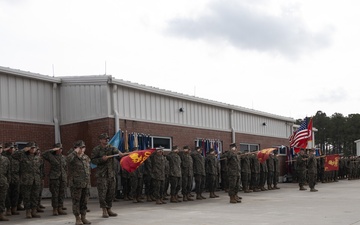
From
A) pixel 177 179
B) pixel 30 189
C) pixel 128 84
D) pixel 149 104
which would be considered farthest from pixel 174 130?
pixel 30 189

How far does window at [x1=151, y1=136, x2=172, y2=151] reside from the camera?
736 inches

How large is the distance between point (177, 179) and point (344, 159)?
57.7 ft

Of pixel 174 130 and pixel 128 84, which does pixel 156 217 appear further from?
pixel 174 130

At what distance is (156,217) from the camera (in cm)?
1059

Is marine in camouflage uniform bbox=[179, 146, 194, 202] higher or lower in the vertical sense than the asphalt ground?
higher

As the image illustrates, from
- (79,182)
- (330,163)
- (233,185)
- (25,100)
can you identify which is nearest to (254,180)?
(233,185)

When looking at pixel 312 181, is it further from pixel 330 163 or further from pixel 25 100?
pixel 25 100

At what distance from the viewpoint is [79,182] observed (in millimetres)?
9789

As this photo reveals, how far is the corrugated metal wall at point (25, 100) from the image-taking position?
617 inches

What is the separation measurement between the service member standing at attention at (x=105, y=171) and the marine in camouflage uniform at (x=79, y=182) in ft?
1.44

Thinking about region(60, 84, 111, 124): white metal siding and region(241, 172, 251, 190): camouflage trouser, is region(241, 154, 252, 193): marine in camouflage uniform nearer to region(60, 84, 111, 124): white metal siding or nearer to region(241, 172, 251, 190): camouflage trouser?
region(241, 172, 251, 190): camouflage trouser

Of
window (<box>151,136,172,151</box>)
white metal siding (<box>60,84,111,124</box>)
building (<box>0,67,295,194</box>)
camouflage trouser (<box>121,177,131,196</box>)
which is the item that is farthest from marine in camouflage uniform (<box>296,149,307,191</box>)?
white metal siding (<box>60,84,111,124</box>)

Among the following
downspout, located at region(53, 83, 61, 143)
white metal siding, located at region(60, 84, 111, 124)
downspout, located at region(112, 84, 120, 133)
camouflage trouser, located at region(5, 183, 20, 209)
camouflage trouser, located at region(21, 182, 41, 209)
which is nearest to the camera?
camouflage trouser, located at region(21, 182, 41, 209)

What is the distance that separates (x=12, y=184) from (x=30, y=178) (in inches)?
26.9
